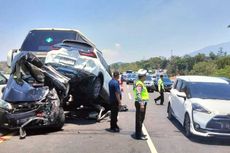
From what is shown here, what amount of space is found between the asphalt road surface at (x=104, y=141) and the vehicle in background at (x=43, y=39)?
2.99 meters

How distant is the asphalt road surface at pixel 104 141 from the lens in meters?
8.80

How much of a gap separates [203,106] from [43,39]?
21.3 ft

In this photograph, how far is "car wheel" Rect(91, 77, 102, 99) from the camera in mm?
12984

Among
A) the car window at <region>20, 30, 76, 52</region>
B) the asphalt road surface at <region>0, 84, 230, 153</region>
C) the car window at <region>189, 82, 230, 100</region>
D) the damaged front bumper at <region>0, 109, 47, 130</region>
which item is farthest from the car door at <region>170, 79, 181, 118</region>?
the damaged front bumper at <region>0, 109, 47, 130</region>

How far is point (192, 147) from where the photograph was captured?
30.7 ft

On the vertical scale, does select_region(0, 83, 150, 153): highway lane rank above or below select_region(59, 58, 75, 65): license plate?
below

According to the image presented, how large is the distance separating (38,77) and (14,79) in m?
0.73

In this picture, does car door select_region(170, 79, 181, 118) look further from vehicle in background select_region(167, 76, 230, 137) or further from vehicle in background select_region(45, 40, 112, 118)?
vehicle in background select_region(45, 40, 112, 118)

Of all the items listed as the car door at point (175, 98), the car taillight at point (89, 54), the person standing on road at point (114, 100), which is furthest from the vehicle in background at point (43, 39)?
the car door at point (175, 98)

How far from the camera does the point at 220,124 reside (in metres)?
9.99

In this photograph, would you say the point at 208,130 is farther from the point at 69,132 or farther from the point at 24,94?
the point at 24,94

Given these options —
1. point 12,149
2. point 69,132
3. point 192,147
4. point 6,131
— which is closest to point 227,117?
point 192,147

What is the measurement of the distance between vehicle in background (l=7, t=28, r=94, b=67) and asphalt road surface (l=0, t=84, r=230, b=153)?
299 cm

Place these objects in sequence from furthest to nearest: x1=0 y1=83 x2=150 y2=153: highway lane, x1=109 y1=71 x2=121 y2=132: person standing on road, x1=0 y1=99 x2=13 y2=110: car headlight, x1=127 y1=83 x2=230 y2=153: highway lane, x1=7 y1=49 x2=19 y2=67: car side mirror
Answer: x1=7 y1=49 x2=19 y2=67: car side mirror, x1=109 y1=71 x2=121 y2=132: person standing on road, x1=0 y1=99 x2=13 y2=110: car headlight, x1=127 y1=83 x2=230 y2=153: highway lane, x1=0 y1=83 x2=150 y2=153: highway lane
